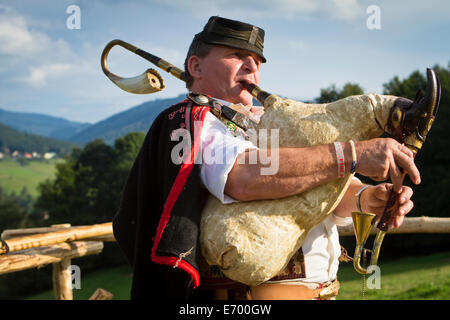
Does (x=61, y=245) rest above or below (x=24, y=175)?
above

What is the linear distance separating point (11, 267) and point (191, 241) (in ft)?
9.11

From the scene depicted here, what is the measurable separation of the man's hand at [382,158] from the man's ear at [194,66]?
36.0 inches

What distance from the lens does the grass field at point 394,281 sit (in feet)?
30.6

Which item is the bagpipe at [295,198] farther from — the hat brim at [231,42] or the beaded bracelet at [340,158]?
the hat brim at [231,42]

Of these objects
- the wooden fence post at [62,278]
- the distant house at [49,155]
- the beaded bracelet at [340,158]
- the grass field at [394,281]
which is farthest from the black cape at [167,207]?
the distant house at [49,155]

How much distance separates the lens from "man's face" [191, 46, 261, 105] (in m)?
2.14

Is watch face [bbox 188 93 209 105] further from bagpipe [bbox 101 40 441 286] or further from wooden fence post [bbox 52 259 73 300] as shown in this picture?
wooden fence post [bbox 52 259 73 300]

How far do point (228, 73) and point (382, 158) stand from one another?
85 centimetres

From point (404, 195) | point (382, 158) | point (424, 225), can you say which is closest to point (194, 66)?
point (382, 158)

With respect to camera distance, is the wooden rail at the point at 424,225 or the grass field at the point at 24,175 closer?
the wooden rail at the point at 424,225

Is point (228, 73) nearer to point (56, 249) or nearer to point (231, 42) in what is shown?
point (231, 42)

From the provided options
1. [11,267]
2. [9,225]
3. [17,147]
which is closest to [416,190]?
[11,267]

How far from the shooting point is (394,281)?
40.4 feet

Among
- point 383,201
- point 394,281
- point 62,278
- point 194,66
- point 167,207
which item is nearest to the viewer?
point 167,207
